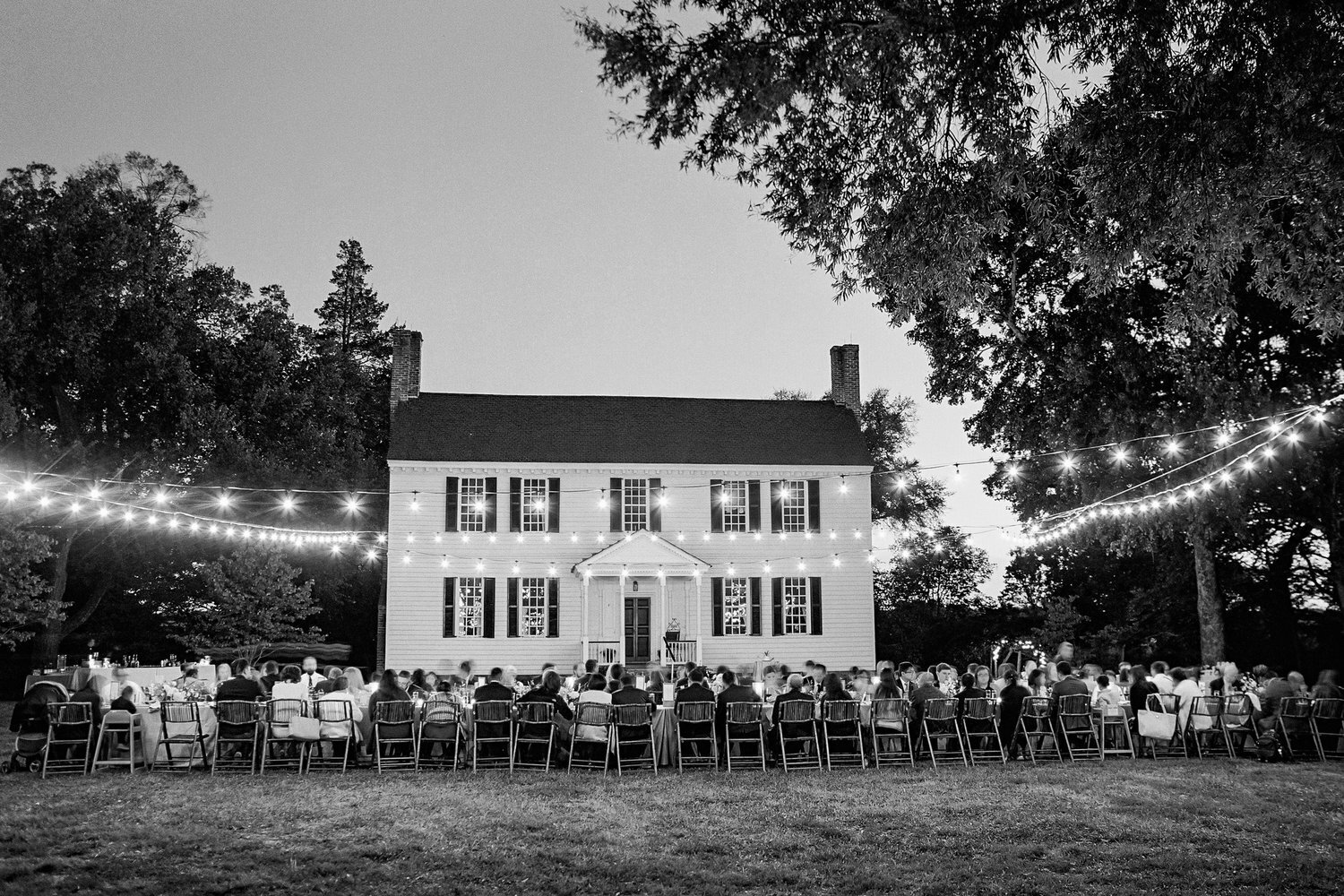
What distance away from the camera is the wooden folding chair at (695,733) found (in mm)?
12047

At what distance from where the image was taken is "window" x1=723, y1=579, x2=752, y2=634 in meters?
27.8

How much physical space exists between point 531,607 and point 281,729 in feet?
50.5

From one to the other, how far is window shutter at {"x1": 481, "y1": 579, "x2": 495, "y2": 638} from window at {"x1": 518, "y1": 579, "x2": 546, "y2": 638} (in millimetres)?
651

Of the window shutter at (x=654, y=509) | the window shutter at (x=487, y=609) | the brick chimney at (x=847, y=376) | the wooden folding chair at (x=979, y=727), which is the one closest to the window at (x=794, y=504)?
the window shutter at (x=654, y=509)

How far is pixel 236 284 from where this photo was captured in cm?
3112

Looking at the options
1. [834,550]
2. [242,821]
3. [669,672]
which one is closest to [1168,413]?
[834,550]

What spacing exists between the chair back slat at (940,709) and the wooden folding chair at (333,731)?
6482 millimetres

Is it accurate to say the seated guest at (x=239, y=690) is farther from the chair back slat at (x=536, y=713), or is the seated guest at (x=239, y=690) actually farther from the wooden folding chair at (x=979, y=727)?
the wooden folding chair at (x=979, y=727)

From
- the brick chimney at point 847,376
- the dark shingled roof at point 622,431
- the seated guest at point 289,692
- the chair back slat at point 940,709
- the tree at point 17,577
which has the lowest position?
the chair back slat at point 940,709

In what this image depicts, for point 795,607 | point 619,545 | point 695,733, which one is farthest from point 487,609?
point 695,733

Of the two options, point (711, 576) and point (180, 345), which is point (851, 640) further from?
point (180, 345)

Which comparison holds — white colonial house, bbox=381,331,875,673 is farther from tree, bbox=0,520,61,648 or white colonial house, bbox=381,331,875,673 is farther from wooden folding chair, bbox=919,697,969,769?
wooden folding chair, bbox=919,697,969,769

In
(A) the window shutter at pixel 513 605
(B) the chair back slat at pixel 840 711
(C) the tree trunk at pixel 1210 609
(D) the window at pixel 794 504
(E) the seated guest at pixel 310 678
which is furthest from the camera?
(D) the window at pixel 794 504

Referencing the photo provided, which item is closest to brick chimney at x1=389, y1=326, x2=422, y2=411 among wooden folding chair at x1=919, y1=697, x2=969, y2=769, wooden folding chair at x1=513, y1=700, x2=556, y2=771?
wooden folding chair at x1=513, y1=700, x2=556, y2=771
